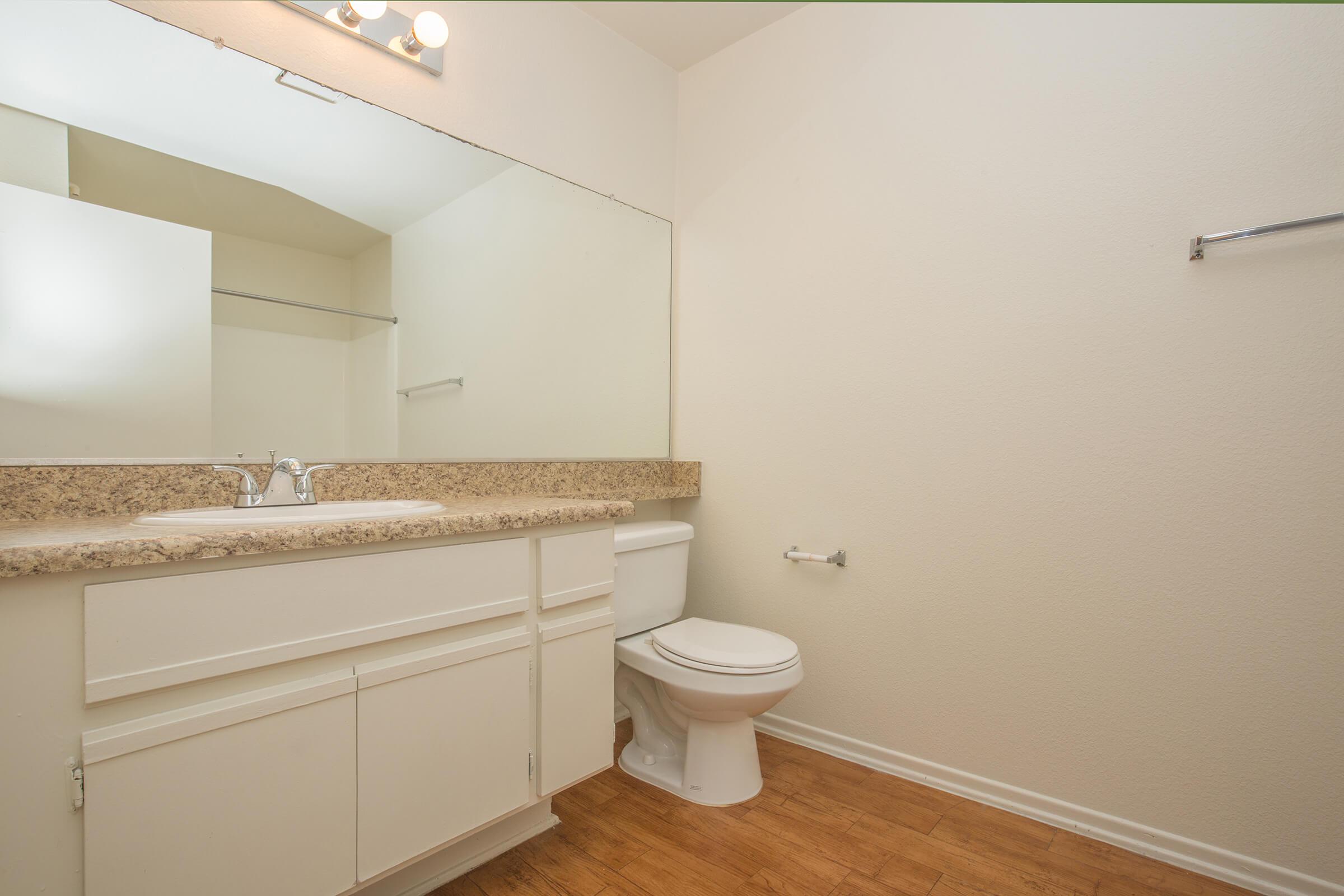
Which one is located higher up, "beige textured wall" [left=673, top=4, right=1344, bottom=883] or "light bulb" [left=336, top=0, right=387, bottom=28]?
"light bulb" [left=336, top=0, right=387, bottom=28]

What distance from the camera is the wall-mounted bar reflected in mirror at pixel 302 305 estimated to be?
1.38 metres

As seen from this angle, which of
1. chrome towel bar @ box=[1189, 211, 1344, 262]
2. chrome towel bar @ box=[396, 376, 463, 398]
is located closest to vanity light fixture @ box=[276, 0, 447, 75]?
chrome towel bar @ box=[396, 376, 463, 398]

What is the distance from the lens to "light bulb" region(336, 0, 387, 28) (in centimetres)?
150

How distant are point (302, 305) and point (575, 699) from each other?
3.71 ft

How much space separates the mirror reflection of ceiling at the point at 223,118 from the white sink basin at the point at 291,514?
2.06 feet

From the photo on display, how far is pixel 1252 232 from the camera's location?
1329mm

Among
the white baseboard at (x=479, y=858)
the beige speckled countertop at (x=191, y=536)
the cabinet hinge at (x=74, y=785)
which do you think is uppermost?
the beige speckled countertop at (x=191, y=536)

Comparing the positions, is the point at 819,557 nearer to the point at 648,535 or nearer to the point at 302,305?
the point at 648,535

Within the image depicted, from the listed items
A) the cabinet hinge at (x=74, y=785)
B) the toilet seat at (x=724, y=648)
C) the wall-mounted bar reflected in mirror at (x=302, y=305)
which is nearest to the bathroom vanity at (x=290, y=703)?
the cabinet hinge at (x=74, y=785)

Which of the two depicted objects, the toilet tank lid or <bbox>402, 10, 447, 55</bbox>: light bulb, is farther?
the toilet tank lid

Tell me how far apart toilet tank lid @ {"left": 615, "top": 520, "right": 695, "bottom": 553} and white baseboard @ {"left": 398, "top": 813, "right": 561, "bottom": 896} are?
704 millimetres

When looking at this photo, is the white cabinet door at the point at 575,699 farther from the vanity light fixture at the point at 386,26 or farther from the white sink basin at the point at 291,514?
the vanity light fixture at the point at 386,26

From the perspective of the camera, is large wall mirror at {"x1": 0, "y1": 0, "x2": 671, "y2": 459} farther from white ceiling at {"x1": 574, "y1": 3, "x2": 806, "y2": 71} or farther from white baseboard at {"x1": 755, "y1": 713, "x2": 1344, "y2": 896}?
white baseboard at {"x1": 755, "y1": 713, "x2": 1344, "y2": 896}

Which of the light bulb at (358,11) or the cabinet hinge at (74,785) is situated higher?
the light bulb at (358,11)
